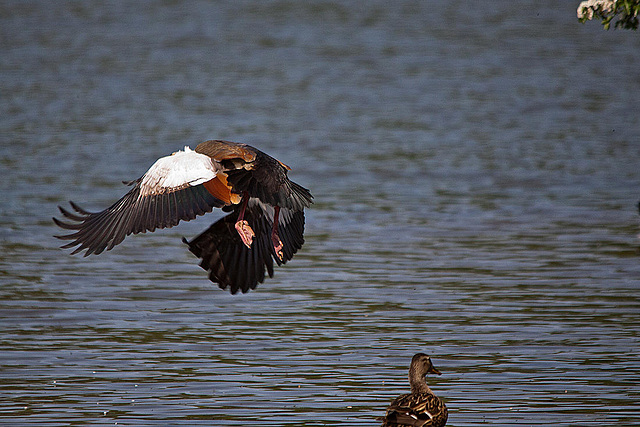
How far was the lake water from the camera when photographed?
8.20 meters

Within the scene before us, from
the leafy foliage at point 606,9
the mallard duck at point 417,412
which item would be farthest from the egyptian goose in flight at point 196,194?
the leafy foliage at point 606,9

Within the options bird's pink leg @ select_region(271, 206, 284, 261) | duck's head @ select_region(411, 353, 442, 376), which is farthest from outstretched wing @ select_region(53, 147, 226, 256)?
duck's head @ select_region(411, 353, 442, 376)

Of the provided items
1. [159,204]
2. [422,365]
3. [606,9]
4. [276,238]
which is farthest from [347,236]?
[159,204]

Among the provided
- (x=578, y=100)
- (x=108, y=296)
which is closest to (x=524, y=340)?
(x=108, y=296)

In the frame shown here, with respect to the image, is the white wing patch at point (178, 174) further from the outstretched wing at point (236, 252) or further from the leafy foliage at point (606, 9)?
the leafy foliage at point (606, 9)

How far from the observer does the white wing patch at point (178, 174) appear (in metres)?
7.08

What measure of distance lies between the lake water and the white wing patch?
5.03ft

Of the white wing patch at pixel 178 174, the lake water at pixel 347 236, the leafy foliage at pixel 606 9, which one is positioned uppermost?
the leafy foliage at pixel 606 9

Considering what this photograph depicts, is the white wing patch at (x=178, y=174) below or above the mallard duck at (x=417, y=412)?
above

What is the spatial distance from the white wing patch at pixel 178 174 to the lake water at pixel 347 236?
1.53m

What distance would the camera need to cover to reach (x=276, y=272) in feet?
40.0

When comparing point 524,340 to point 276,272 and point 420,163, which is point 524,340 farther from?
point 420,163

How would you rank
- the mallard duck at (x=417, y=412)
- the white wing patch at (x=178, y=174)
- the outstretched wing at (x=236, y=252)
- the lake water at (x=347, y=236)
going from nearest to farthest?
the mallard duck at (x=417, y=412) < the white wing patch at (x=178, y=174) < the outstretched wing at (x=236, y=252) < the lake water at (x=347, y=236)

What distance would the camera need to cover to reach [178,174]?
23.4 feet
